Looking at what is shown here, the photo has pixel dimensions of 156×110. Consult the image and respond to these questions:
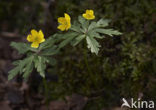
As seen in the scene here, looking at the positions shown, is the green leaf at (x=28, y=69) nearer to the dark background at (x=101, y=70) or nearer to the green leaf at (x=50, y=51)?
the green leaf at (x=50, y=51)

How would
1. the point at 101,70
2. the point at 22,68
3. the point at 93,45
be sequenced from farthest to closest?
the point at 101,70
the point at 22,68
the point at 93,45

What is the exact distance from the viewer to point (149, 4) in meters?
3.90

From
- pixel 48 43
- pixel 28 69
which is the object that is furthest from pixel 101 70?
pixel 28 69

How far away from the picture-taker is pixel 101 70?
148 inches

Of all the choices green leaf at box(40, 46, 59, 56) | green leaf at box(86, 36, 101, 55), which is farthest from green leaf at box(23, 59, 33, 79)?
green leaf at box(86, 36, 101, 55)

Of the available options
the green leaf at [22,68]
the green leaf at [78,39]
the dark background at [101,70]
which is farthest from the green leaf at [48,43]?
the dark background at [101,70]

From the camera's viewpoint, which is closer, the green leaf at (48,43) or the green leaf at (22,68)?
the green leaf at (22,68)

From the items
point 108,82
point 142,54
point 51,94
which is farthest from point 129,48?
point 51,94

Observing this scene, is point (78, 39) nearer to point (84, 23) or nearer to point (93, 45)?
point (93, 45)

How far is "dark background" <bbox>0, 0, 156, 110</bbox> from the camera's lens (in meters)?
3.53

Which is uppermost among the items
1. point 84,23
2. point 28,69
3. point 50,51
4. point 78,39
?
point 84,23

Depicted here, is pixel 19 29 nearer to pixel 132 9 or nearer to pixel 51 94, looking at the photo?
pixel 51 94

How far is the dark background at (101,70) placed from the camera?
3.53 meters

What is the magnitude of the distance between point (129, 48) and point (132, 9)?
740 millimetres
